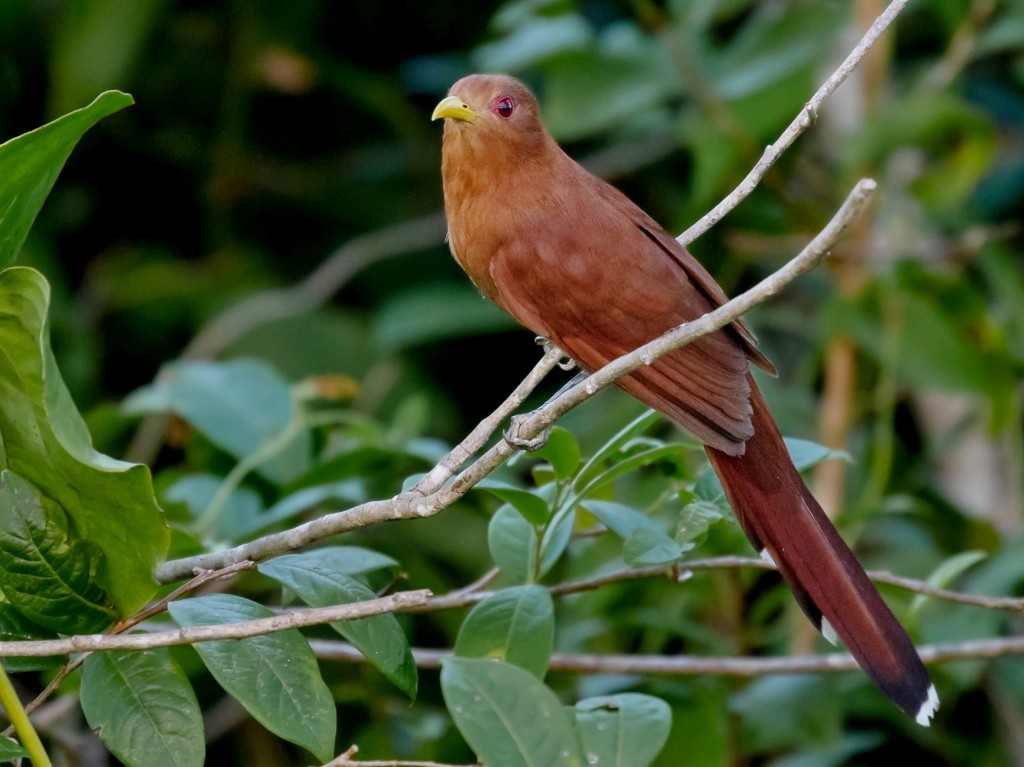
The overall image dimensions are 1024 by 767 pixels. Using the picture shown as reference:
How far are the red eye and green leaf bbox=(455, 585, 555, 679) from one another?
798 millimetres

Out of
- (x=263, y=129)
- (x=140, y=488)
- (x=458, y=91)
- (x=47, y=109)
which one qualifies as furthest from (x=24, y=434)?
(x=263, y=129)

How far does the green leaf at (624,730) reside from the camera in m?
1.21

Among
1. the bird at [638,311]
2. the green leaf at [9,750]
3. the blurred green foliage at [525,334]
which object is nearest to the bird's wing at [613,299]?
the bird at [638,311]

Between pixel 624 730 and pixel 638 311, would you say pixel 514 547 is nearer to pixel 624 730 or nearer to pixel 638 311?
pixel 624 730

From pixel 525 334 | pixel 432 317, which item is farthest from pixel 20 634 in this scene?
pixel 525 334

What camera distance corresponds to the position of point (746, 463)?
5.19 ft

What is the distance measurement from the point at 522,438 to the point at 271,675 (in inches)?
12.4

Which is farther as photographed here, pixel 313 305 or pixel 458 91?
pixel 313 305

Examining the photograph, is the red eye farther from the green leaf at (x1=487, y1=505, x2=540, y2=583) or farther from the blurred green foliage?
the green leaf at (x1=487, y1=505, x2=540, y2=583)

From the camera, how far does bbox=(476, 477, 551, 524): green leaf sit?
1.32 metres

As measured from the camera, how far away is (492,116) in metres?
1.85

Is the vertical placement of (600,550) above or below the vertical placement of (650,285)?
below

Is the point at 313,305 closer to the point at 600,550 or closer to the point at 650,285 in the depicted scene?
the point at 600,550

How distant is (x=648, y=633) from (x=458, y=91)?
3.24 feet
